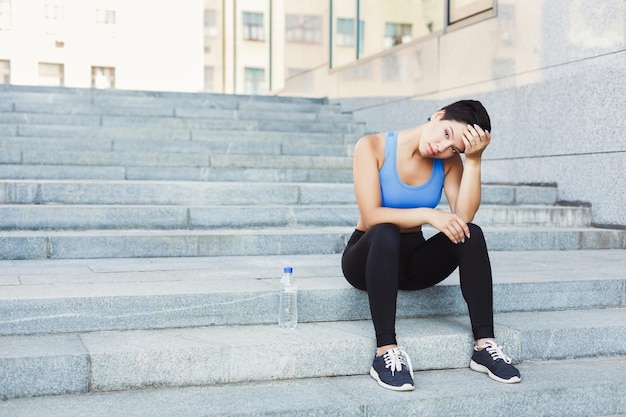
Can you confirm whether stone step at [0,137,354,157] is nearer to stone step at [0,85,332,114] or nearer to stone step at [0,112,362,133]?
stone step at [0,112,362,133]

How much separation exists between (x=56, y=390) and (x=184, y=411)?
1.92 feet

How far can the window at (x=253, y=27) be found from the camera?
19.8 m

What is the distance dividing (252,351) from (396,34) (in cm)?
803

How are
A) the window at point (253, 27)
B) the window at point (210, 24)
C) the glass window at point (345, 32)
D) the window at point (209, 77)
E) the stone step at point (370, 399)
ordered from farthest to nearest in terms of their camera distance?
the window at point (210, 24) < the window at point (209, 77) < the window at point (253, 27) < the glass window at point (345, 32) < the stone step at point (370, 399)

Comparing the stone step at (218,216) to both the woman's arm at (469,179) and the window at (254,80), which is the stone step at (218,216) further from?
the window at (254,80)

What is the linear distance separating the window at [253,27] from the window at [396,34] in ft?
27.9

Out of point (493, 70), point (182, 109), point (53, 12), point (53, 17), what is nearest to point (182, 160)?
point (182, 109)

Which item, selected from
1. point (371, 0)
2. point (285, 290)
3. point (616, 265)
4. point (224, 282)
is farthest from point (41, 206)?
point (371, 0)

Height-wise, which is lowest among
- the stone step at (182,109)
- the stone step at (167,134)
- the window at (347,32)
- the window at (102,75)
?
the stone step at (167,134)

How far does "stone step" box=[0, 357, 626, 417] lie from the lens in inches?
117

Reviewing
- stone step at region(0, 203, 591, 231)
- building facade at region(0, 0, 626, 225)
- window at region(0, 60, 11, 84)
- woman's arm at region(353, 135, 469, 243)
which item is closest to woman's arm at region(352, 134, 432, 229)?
woman's arm at region(353, 135, 469, 243)

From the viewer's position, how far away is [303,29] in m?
15.0

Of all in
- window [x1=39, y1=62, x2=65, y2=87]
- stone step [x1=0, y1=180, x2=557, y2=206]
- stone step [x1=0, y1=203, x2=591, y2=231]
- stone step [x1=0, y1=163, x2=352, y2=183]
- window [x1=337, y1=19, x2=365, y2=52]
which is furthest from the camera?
window [x1=39, y1=62, x2=65, y2=87]

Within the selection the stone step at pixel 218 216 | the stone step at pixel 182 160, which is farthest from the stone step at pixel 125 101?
the stone step at pixel 218 216
